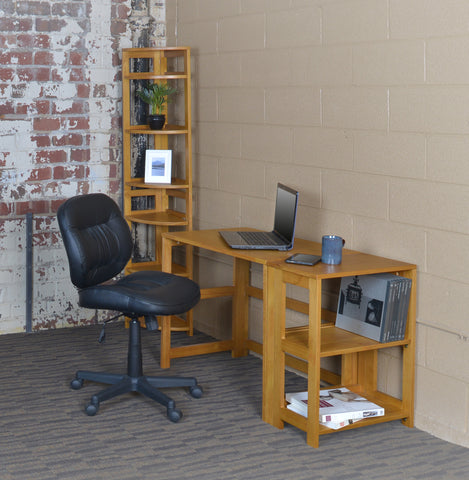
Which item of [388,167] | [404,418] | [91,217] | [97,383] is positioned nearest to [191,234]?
[91,217]

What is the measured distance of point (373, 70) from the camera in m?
3.61

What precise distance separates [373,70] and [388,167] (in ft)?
1.43

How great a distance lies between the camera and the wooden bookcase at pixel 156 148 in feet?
16.3

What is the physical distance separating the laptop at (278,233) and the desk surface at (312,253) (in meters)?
0.03

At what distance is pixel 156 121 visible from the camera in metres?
4.99

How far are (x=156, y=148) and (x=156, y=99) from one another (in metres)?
0.42

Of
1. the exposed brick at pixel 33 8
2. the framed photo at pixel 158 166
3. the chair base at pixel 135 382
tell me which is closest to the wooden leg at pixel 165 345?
the chair base at pixel 135 382

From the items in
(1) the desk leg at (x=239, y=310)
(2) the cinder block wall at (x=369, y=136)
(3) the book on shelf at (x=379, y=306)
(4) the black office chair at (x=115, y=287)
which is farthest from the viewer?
(1) the desk leg at (x=239, y=310)

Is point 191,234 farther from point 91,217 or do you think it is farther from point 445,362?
point 445,362

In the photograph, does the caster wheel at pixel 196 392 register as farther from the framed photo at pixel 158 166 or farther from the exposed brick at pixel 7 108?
the exposed brick at pixel 7 108

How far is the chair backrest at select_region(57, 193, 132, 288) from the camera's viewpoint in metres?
3.71

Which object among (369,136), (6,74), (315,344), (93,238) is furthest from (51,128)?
(315,344)

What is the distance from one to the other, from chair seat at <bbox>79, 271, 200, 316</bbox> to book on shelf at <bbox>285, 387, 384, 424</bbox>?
0.64 meters

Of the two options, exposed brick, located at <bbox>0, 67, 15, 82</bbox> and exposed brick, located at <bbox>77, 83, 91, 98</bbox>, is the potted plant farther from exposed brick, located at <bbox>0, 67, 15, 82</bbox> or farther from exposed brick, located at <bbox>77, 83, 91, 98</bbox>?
exposed brick, located at <bbox>0, 67, 15, 82</bbox>
